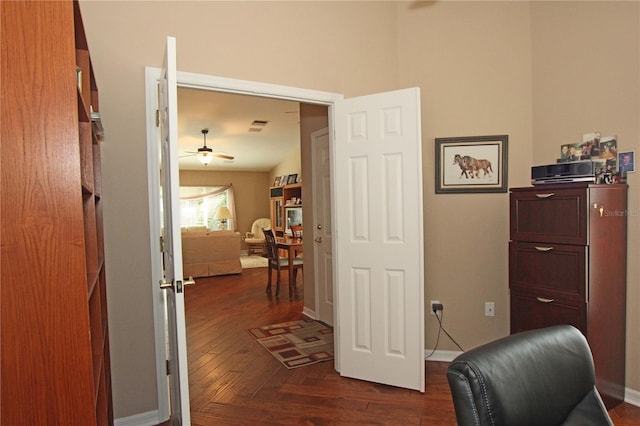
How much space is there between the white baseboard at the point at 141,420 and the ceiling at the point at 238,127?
127 inches

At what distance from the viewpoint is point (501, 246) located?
3.25m

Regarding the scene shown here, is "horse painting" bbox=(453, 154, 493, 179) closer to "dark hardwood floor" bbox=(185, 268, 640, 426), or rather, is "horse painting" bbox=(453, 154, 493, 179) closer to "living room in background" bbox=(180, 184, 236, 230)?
"dark hardwood floor" bbox=(185, 268, 640, 426)

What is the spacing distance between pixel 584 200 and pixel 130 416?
2.96 metres

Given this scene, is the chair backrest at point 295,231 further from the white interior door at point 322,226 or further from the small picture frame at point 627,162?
the small picture frame at point 627,162

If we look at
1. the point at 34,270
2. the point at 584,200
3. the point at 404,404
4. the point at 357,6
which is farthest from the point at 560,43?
the point at 34,270

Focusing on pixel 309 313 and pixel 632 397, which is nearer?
pixel 632 397

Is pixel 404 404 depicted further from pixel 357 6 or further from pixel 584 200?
pixel 357 6

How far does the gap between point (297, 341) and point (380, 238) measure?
1.58 meters

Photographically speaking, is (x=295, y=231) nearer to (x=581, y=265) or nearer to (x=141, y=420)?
(x=141, y=420)

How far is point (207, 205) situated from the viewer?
1190 cm

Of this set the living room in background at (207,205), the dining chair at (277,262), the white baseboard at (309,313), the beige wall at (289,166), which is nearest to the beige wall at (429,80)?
the white baseboard at (309,313)

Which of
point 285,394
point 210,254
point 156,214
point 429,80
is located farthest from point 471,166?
point 210,254

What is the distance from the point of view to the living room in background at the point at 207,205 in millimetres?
11742

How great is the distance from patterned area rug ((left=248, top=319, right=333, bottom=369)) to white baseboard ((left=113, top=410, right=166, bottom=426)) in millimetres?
1114
